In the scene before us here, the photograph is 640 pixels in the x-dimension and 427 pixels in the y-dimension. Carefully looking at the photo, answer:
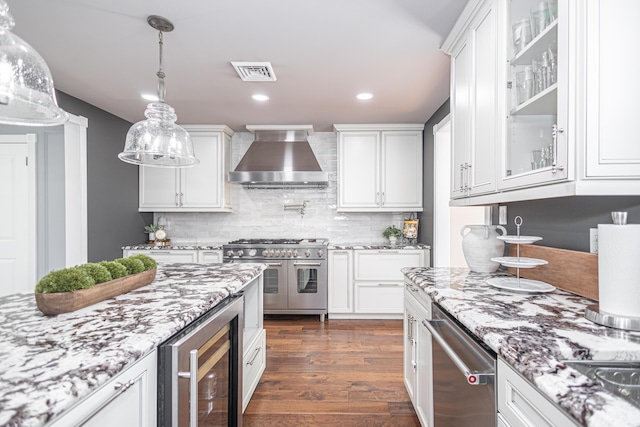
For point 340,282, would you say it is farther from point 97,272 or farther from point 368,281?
point 97,272

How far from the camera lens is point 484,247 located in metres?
1.93

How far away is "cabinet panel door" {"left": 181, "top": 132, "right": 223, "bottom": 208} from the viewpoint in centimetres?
423

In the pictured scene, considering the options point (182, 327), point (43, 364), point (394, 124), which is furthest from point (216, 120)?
point (43, 364)

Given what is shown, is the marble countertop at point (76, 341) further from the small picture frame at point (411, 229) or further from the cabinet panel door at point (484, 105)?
the small picture frame at point (411, 229)

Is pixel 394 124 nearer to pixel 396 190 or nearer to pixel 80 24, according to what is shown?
pixel 396 190

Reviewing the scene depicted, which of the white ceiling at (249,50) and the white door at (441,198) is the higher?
the white ceiling at (249,50)

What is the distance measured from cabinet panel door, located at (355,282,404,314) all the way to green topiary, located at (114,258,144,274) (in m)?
2.78

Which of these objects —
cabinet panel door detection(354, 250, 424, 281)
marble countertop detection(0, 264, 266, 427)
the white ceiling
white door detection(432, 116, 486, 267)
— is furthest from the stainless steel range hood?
marble countertop detection(0, 264, 266, 427)

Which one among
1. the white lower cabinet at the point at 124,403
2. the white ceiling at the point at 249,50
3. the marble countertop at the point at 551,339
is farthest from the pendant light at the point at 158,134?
the marble countertop at the point at 551,339

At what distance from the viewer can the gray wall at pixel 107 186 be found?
340 cm

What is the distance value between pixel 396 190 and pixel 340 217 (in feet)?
2.76

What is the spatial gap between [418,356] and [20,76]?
6.87 ft

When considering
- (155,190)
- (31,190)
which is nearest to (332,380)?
(155,190)

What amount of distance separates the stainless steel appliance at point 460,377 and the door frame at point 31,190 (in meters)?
3.93
